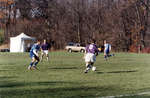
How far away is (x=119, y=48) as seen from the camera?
2682 inches

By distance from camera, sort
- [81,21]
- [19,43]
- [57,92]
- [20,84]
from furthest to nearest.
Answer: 1. [81,21]
2. [19,43]
3. [20,84]
4. [57,92]

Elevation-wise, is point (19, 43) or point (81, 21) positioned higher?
point (81, 21)

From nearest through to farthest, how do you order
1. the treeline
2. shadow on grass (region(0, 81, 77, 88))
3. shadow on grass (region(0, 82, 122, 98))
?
1. shadow on grass (region(0, 82, 122, 98))
2. shadow on grass (region(0, 81, 77, 88))
3. the treeline

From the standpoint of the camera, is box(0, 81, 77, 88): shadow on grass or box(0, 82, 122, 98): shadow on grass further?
box(0, 81, 77, 88): shadow on grass

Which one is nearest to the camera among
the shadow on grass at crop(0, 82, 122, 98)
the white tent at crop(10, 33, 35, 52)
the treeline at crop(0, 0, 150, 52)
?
the shadow on grass at crop(0, 82, 122, 98)

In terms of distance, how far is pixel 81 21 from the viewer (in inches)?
2972

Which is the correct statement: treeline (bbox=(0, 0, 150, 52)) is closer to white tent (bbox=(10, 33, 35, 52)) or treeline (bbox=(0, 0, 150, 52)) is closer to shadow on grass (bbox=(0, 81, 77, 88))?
white tent (bbox=(10, 33, 35, 52))

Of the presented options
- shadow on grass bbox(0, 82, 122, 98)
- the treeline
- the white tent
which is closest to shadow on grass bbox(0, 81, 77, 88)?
shadow on grass bbox(0, 82, 122, 98)

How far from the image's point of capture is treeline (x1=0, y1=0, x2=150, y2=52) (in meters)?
68.8

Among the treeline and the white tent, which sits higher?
the treeline

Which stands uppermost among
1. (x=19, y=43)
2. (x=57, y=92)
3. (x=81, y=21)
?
(x=81, y=21)

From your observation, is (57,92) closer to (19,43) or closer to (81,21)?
(19,43)

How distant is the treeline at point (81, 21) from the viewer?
68750 mm

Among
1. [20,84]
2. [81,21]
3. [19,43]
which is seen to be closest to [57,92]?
[20,84]
